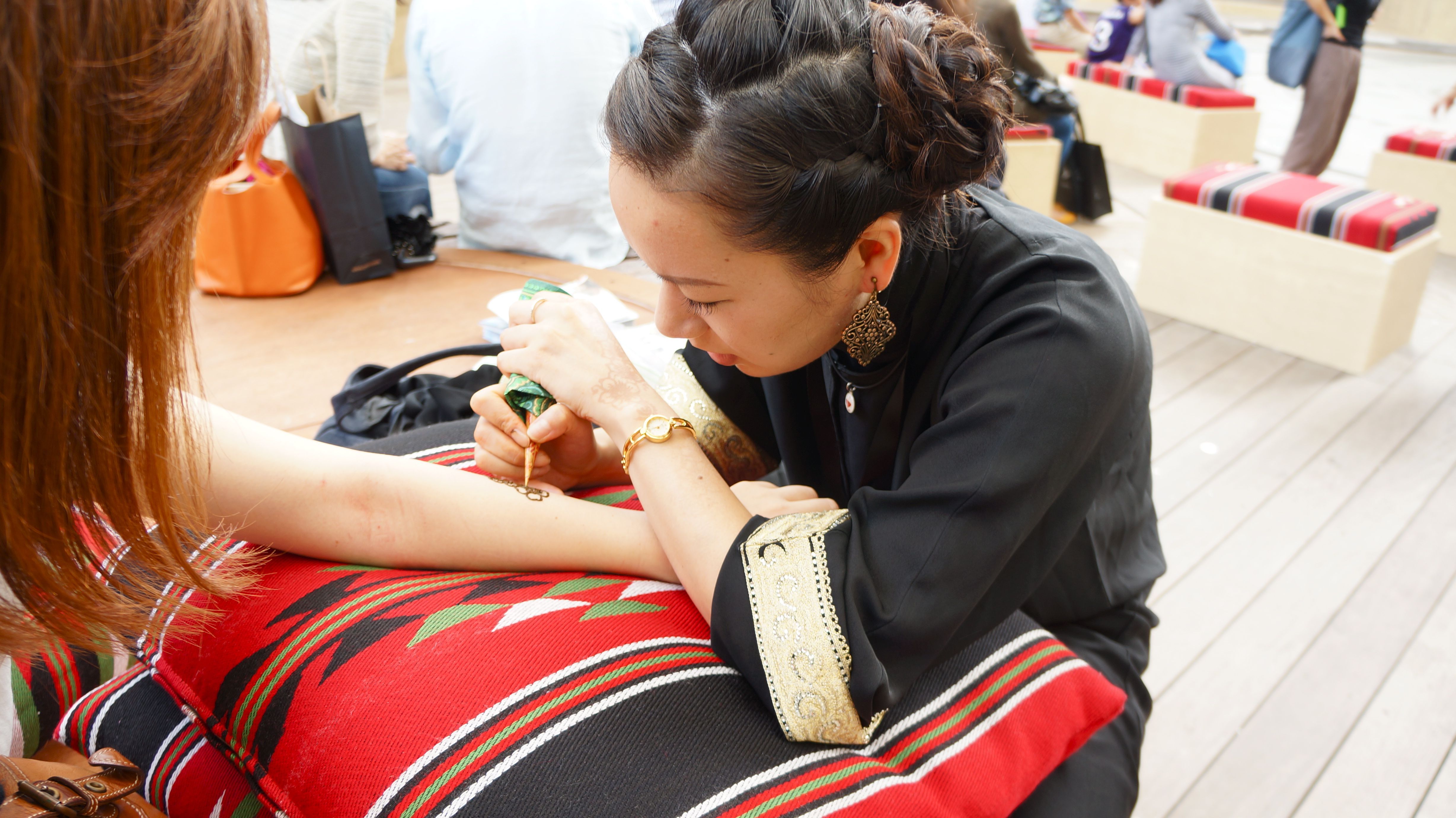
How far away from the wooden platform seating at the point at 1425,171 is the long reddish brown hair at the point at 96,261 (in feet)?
17.3

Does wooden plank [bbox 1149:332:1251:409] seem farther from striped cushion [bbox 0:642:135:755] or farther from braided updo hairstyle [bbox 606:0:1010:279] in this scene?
striped cushion [bbox 0:642:135:755]

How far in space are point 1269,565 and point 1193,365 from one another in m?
1.29

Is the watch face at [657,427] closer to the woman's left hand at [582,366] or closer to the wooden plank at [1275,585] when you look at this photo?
the woman's left hand at [582,366]

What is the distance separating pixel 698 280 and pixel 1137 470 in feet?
2.08

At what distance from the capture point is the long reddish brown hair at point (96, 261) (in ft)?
1.66

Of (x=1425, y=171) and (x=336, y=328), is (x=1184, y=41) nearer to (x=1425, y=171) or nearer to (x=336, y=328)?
(x=1425, y=171)

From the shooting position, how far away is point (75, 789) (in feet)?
2.46

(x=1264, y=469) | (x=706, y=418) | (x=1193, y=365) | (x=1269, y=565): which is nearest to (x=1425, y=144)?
(x=1193, y=365)

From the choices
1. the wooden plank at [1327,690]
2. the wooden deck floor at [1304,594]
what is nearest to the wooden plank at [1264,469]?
the wooden deck floor at [1304,594]

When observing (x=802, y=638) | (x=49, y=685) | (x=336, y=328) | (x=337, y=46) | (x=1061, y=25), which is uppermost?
(x=1061, y=25)

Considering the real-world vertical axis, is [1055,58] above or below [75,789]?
above

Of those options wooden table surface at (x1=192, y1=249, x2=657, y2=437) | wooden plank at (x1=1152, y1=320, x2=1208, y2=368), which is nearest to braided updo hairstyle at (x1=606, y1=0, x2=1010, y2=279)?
wooden table surface at (x1=192, y1=249, x2=657, y2=437)

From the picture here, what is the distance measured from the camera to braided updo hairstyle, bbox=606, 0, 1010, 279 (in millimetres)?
881

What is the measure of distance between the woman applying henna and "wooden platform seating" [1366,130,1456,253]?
4582 millimetres
